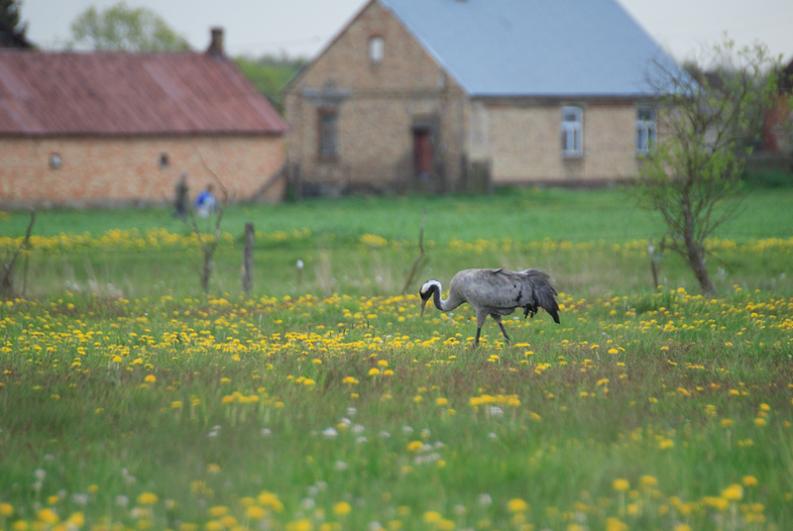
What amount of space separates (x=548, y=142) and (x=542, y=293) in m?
39.8

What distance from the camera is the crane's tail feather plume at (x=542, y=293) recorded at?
42.9ft

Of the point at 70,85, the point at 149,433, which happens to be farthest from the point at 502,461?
the point at 70,85

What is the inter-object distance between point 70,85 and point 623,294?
33.3 m

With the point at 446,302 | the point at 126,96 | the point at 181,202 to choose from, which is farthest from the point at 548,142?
the point at 446,302

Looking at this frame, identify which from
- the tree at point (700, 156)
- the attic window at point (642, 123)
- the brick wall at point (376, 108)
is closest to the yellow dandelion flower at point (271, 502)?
the tree at point (700, 156)

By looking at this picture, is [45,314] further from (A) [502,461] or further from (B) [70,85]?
(B) [70,85]

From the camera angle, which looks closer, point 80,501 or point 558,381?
point 80,501

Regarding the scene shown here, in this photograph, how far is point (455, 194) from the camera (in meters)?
50.6

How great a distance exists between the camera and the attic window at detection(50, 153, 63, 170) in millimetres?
45469

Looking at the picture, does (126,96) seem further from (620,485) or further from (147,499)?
(620,485)

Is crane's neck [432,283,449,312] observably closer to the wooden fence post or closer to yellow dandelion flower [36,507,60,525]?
yellow dandelion flower [36,507,60,525]

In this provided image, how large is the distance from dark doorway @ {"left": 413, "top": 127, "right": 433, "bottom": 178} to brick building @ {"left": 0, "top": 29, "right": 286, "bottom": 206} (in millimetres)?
6049

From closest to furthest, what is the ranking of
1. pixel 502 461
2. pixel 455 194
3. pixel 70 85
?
1. pixel 502 461
2. pixel 70 85
3. pixel 455 194

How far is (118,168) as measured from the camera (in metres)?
46.7
